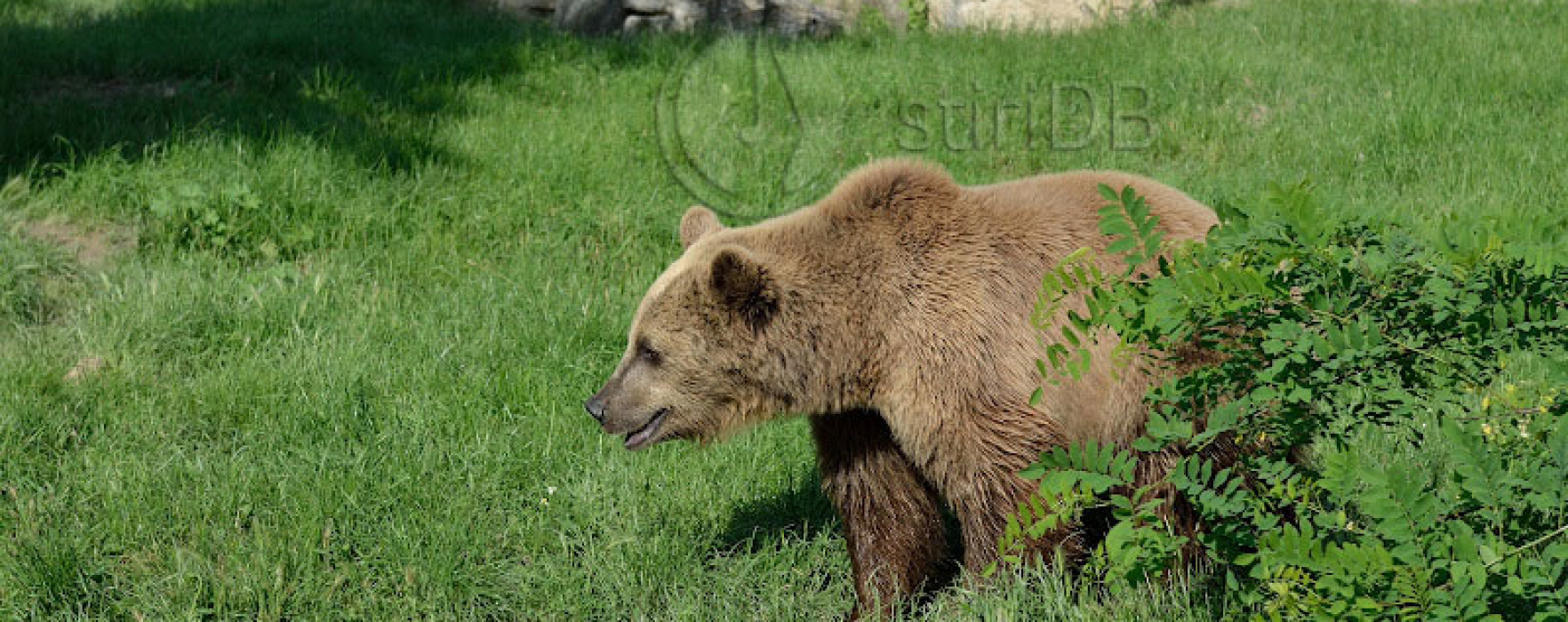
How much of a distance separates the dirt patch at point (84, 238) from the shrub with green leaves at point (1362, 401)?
497cm

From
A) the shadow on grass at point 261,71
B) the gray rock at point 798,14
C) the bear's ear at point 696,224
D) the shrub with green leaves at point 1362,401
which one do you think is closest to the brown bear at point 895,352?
the bear's ear at point 696,224

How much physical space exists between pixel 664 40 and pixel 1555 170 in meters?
5.42

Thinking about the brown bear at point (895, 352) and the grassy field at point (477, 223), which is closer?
the brown bear at point (895, 352)

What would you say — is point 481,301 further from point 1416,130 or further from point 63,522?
point 1416,130

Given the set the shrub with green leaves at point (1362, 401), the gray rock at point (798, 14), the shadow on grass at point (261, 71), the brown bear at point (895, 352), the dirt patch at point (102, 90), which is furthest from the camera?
the gray rock at point (798, 14)

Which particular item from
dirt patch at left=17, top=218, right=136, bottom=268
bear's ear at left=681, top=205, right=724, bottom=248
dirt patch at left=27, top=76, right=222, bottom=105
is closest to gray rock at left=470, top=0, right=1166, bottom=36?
dirt patch at left=27, top=76, right=222, bottom=105

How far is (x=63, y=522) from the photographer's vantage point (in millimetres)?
Result: 4480

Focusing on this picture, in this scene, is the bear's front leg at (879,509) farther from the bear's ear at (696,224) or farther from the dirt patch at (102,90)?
the dirt patch at (102,90)

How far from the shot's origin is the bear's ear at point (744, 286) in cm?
404

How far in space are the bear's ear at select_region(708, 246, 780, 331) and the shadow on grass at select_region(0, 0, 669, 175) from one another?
3817 mm

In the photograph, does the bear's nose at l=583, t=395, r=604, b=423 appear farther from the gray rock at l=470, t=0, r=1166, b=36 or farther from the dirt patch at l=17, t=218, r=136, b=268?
the gray rock at l=470, t=0, r=1166, b=36

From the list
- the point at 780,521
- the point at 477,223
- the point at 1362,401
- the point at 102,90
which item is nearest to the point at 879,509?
the point at 780,521

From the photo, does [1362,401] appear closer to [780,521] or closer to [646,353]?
[646,353]

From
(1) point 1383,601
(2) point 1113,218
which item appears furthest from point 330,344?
(1) point 1383,601
